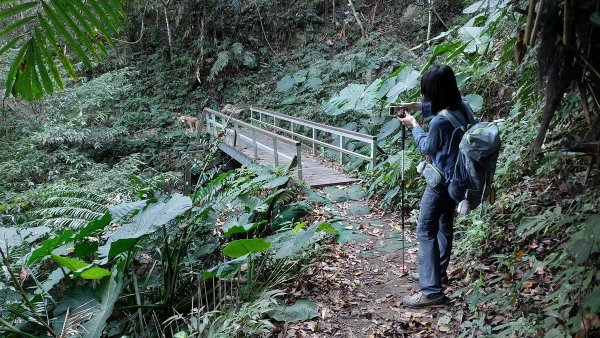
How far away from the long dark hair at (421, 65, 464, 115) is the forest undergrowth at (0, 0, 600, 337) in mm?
384

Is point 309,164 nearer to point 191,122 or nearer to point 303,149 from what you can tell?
point 303,149

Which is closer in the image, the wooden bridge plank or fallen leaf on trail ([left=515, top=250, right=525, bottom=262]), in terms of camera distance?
fallen leaf on trail ([left=515, top=250, right=525, bottom=262])

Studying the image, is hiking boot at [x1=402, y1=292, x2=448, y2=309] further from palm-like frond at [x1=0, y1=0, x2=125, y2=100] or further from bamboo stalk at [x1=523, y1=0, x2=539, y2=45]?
palm-like frond at [x1=0, y1=0, x2=125, y2=100]

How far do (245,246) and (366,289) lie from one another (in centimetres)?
126

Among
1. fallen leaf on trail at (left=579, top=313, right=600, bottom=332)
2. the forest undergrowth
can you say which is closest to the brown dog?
the forest undergrowth

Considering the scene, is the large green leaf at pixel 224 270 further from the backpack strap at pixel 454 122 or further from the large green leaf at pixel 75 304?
the backpack strap at pixel 454 122

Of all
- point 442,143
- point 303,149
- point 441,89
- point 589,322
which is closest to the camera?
point 589,322

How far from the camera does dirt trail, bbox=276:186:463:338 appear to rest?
335 centimetres

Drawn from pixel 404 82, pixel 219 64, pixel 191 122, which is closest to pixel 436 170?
pixel 404 82

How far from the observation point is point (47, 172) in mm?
11414

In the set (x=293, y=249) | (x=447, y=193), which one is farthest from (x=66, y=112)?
(x=447, y=193)

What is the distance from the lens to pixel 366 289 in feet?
13.3

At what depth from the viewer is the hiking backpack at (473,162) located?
9.32 ft

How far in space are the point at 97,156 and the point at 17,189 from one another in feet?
11.0
